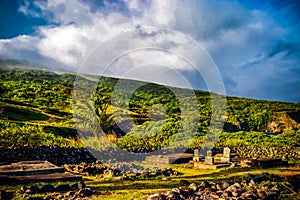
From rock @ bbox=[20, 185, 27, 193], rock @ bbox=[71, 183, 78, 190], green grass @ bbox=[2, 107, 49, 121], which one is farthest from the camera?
green grass @ bbox=[2, 107, 49, 121]

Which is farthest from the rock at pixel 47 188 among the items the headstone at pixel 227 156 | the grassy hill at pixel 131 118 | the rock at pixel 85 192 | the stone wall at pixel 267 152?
the stone wall at pixel 267 152

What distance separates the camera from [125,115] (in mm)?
45688

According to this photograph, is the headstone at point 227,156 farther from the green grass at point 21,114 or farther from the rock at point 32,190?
the green grass at point 21,114

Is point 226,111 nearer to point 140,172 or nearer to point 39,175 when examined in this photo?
point 140,172

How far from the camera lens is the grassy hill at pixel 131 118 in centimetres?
2842

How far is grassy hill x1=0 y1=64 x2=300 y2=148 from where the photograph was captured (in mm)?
28422

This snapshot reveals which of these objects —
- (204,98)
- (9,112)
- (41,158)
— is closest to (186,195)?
(41,158)

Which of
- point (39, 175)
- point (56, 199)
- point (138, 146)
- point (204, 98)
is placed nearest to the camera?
point (56, 199)

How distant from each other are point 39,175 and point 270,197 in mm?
10096

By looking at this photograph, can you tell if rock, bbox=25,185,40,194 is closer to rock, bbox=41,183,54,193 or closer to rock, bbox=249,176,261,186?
rock, bbox=41,183,54,193

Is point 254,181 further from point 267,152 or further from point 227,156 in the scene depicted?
point 267,152

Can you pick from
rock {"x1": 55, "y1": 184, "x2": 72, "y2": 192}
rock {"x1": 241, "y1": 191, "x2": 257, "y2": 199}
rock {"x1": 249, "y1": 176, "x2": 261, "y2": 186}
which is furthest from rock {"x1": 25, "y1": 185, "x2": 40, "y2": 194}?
rock {"x1": 249, "y1": 176, "x2": 261, "y2": 186}

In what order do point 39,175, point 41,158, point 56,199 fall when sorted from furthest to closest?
point 41,158
point 39,175
point 56,199

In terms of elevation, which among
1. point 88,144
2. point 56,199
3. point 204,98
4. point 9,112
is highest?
point 204,98
